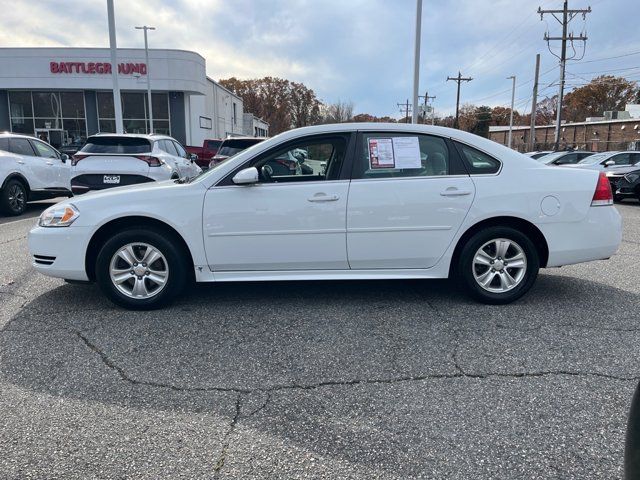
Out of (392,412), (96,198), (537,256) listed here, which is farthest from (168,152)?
(392,412)

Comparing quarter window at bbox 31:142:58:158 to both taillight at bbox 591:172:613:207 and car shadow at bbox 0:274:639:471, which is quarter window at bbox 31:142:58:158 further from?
taillight at bbox 591:172:613:207

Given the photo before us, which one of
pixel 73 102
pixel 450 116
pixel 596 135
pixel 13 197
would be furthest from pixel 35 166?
pixel 450 116

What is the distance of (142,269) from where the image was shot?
14.6 feet

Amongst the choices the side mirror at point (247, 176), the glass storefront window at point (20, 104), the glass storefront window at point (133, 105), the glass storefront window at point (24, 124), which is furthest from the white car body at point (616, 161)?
the glass storefront window at point (20, 104)

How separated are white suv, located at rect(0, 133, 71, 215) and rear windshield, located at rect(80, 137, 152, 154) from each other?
214 cm

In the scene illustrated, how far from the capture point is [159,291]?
4484 mm

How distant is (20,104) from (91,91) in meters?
5.36

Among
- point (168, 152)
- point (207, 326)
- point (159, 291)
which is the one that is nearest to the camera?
point (207, 326)

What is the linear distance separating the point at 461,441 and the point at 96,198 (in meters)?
3.65

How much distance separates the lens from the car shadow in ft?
10.4

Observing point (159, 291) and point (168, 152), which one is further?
point (168, 152)

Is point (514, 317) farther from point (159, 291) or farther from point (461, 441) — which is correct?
point (159, 291)

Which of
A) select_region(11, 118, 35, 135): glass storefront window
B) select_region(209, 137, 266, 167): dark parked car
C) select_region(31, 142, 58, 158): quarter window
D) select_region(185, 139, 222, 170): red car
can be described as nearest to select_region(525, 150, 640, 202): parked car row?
select_region(209, 137, 266, 167): dark parked car

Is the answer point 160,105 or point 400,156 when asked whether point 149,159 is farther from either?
point 160,105
